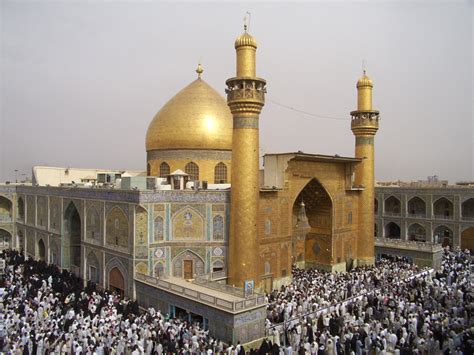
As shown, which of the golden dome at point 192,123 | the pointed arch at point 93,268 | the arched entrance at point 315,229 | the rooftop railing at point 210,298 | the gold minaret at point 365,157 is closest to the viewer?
the rooftop railing at point 210,298

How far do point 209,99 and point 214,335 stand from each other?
43.3ft

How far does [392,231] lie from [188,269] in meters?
24.6

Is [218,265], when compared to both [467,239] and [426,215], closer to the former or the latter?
[426,215]

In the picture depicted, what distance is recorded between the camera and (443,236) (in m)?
32.6

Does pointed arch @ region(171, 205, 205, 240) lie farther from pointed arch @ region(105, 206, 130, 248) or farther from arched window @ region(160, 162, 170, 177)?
arched window @ region(160, 162, 170, 177)

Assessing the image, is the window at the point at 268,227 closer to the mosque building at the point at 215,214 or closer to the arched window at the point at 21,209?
the mosque building at the point at 215,214

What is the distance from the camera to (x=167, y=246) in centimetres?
1758

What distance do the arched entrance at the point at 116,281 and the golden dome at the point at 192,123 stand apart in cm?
703

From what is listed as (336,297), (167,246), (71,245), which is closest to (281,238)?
(336,297)

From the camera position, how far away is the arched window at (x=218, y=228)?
1788 cm

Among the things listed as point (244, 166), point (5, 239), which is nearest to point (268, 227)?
point (244, 166)

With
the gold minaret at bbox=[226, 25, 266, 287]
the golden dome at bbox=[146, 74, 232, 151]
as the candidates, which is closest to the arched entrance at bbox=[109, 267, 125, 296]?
the gold minaret at bbox=[226, 25, 266, 287]

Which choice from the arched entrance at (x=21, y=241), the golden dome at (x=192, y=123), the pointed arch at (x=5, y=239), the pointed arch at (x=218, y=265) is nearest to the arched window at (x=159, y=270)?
the pointed arch at (x=218, y=265)

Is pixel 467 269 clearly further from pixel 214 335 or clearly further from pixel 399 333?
pixel 214 335
